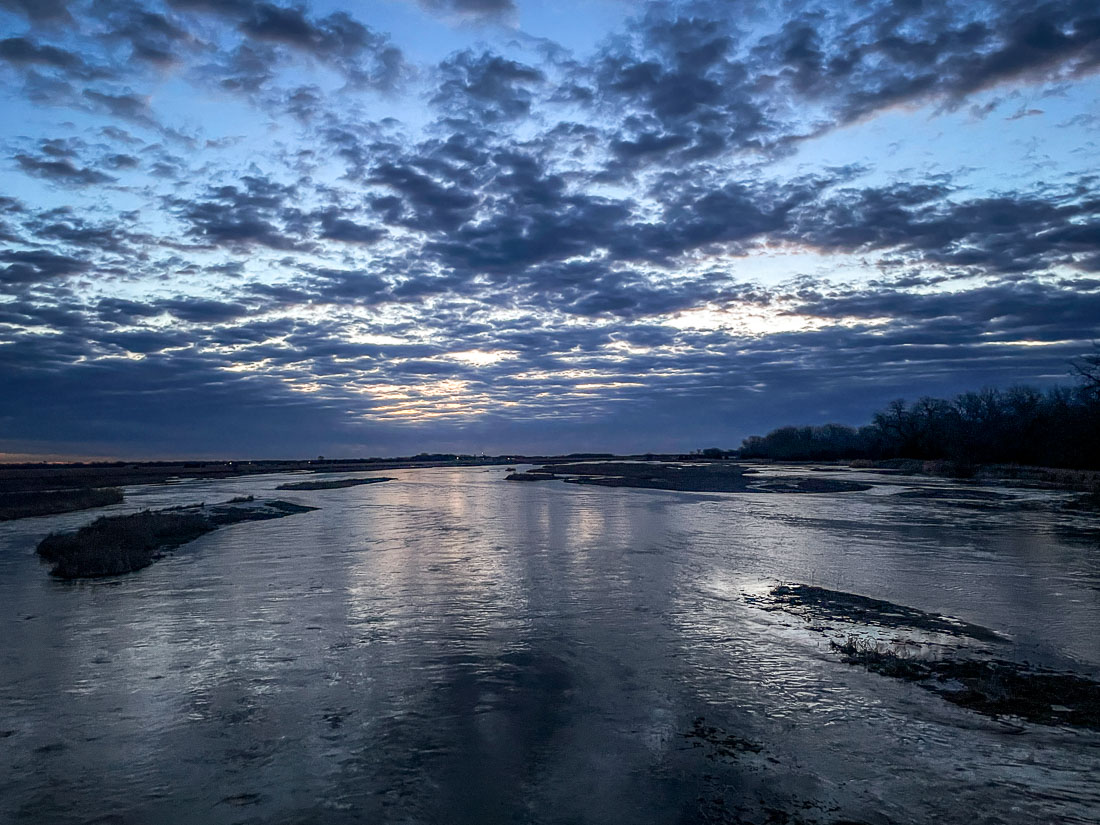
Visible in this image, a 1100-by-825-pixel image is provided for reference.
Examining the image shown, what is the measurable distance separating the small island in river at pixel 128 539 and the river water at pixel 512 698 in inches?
52.1

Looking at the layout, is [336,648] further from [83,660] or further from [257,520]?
[257,520]

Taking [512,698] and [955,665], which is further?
[955,665]

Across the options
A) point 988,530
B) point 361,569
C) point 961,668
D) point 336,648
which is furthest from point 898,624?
point 988,530

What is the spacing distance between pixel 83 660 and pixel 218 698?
4134 millimetres

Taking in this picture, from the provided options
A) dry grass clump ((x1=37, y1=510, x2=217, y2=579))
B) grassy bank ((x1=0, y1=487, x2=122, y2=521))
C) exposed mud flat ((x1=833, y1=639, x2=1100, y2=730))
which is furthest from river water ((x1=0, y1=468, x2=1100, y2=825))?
grassy bank ((x1=0, y1=487, x2=122, y2=521))

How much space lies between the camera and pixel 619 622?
16.4 m

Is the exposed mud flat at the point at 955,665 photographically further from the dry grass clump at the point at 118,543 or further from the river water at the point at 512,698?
the dry grass clump at the point at 118,543

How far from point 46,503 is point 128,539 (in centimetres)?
2865

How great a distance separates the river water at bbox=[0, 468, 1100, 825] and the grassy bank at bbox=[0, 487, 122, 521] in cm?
2533

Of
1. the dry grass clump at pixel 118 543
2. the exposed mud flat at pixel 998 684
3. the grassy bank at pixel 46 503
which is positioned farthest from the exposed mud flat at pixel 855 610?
the grassy bank at pixel 46 503

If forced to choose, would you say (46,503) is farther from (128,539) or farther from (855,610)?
(855,610)

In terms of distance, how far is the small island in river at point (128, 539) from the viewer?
23.6 m

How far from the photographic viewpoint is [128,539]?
29.1 meters

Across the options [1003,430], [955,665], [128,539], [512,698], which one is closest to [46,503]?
[128,539]
